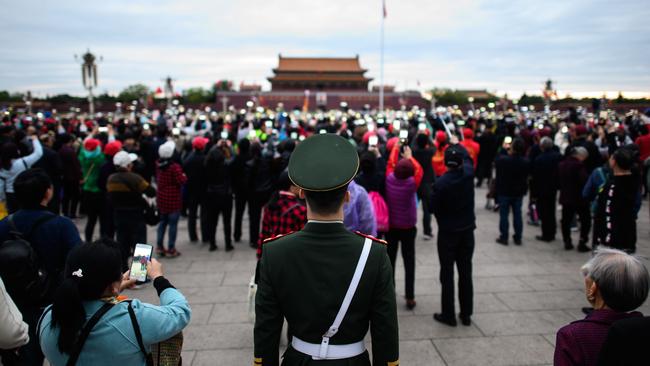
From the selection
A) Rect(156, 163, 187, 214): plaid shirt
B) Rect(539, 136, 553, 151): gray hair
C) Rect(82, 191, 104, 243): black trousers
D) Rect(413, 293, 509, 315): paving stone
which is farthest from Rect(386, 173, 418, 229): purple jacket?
Rect(82, 191, 104, 243): black trousers

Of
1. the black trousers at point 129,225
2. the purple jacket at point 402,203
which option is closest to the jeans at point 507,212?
the purple jacket at point 402,203

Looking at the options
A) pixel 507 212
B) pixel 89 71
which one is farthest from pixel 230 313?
pixel 89 71

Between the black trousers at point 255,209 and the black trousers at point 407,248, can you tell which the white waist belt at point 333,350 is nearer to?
the black trousers at point 407,248

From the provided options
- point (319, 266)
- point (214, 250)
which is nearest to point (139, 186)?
point (214, 250)

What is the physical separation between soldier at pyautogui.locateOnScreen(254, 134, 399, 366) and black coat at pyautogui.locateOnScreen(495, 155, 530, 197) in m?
6.31

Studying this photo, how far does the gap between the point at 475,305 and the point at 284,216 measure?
280 cm

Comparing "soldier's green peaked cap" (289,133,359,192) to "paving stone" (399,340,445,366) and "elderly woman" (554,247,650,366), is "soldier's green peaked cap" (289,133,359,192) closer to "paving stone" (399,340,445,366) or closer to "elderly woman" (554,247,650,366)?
"elderly woman" (554,247,650,366)

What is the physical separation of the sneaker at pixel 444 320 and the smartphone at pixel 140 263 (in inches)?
139

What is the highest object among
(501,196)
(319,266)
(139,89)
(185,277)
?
(139,89)

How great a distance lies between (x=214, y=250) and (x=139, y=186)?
2.27 metres

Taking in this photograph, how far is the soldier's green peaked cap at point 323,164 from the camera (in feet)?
6.32

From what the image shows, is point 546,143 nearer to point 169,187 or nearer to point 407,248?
point 407,248

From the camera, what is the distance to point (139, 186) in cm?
579

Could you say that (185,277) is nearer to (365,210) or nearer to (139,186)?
(139,186)
